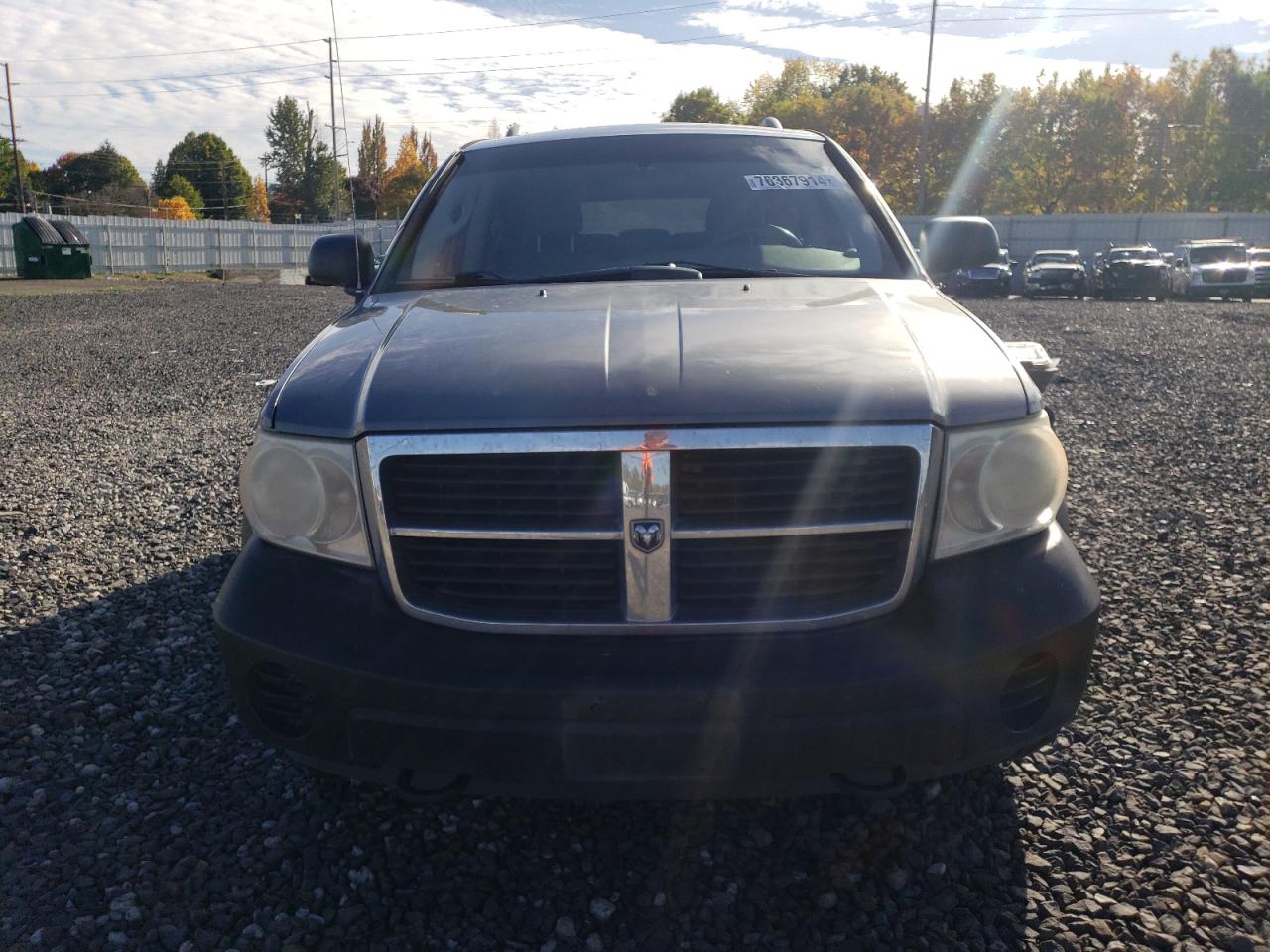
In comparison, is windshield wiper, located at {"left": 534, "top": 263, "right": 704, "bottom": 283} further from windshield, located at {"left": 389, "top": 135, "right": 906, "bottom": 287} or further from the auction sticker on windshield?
the auction sticker on windshield

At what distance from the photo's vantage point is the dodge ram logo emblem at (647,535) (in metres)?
2.20

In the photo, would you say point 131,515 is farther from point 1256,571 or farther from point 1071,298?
point 1071,298

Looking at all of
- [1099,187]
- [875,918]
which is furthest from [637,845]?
[1099,187]

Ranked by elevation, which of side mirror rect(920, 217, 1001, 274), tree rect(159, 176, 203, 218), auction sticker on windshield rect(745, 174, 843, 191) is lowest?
side mirror rect(920, 217, 1001, 274)

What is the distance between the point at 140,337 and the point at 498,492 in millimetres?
14214

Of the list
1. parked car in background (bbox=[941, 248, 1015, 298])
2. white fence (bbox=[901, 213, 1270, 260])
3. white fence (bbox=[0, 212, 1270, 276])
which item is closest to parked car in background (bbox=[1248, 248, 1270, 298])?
parked car in background (bbox=[941, 248, 1015, 298])

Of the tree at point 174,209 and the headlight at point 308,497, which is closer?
the headlight at point 308,497

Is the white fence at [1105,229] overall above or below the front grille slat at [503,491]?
above

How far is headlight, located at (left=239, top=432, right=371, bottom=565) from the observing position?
92.2 inches

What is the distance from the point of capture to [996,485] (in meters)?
2.34

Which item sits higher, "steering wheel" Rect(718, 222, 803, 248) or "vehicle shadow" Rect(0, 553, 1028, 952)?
"steering wheel" Rect(718, 222, 803, 248)

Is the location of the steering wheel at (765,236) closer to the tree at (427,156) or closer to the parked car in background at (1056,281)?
the parked car in background at (1056,281)

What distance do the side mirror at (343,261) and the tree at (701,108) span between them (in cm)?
9329

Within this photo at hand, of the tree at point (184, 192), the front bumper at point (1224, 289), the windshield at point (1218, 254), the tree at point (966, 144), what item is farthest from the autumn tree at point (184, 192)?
the front bumper at point (1224, 289)
